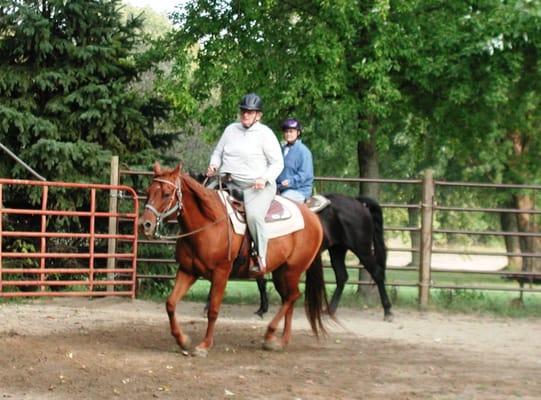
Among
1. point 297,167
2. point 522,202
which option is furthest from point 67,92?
point 522,202

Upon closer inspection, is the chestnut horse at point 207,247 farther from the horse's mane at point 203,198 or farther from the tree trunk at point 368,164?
the tree trunk at point 368,164


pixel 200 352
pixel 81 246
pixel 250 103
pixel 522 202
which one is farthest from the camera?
pixel 522 202

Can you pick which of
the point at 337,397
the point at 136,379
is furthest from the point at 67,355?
the point at 337,397

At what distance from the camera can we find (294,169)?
39.4ft

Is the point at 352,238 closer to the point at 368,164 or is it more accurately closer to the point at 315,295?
the point at 315,295

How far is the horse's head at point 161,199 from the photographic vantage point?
346 inches

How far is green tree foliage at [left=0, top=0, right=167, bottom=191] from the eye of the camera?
1534cm

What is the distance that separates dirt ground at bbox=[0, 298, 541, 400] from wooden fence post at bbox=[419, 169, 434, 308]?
120 centimetres

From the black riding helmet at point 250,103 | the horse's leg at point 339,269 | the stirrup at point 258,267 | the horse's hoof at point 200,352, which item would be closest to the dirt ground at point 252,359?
the horse's hoof at point 200,352

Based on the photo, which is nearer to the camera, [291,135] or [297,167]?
[291,135]

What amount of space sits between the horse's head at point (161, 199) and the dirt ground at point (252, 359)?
123 centimetres

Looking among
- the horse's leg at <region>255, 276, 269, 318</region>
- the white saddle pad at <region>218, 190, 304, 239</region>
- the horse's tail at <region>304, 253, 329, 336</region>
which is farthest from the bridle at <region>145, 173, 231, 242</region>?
the horse's leg at <region>255, 276, 269, 318</region>

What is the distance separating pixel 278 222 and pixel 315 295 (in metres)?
1.04

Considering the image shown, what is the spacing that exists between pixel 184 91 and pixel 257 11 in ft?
5.77
